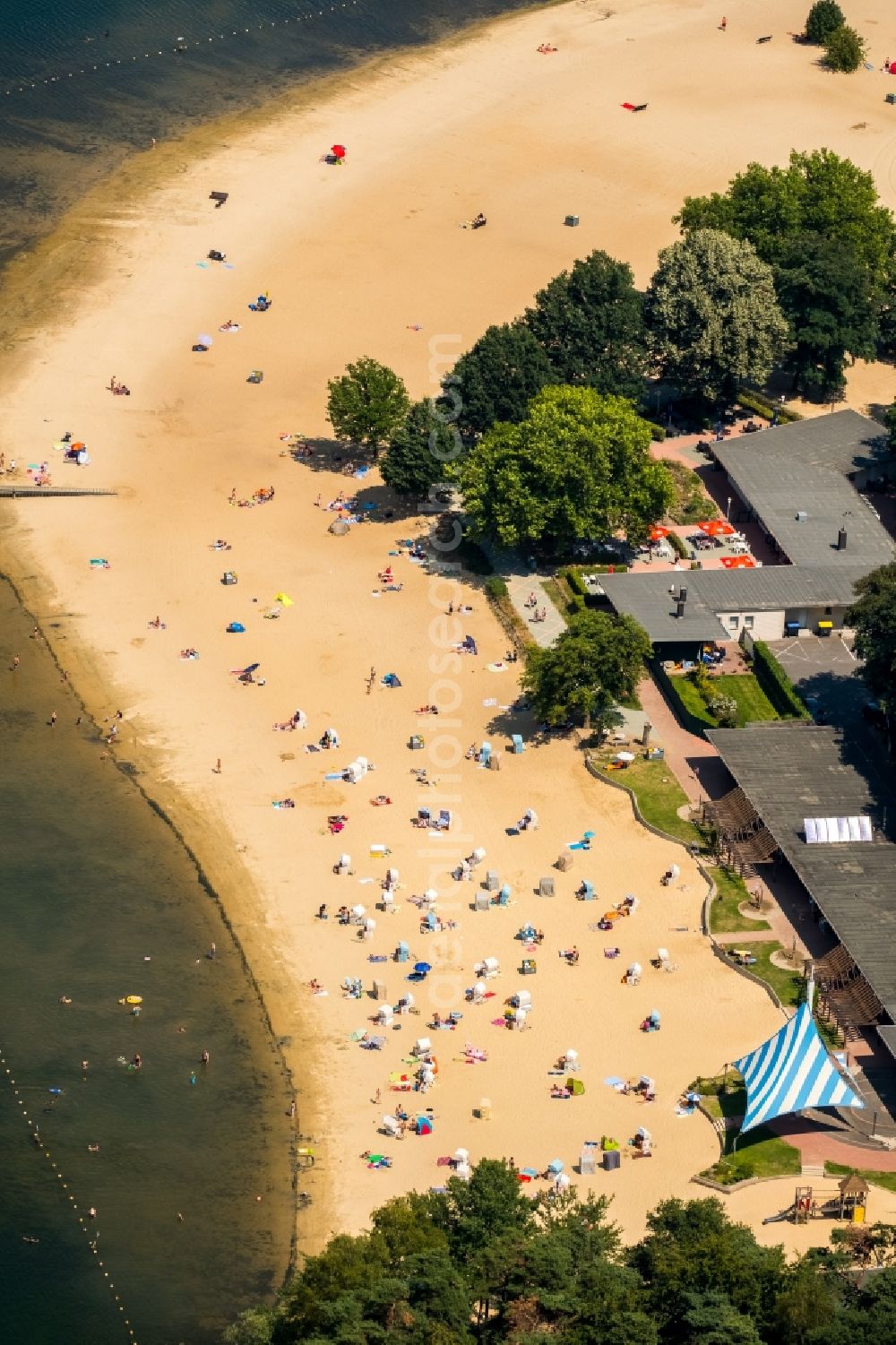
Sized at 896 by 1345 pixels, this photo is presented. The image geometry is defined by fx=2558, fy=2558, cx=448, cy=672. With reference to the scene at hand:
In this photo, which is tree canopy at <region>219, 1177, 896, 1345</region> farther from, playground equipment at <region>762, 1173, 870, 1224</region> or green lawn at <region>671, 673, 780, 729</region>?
green lawn at <region>671, 673, 780, 729</region>

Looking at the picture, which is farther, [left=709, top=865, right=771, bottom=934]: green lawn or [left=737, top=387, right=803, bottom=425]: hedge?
[left=737, top=387, right=803, bottom=425]: hedge

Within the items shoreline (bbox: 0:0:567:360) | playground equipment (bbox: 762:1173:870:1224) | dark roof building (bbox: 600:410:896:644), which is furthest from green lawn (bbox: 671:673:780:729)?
shoreline (bbox: 0:0:567:360)

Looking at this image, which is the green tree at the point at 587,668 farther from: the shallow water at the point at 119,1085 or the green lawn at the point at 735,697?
the shallow water at the point at 119,1085

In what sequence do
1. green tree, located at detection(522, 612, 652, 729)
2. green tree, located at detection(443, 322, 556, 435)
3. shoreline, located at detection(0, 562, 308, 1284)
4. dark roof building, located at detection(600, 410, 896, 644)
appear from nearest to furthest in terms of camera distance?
1. shoreline, located at detection(0, 562, 308, 1284)
2. green tree, located at detection(522, 612, 652, 729)
3. dark roof building, located at detection(600, 410, 896, 644)
4. green tree, located at detection(443, 322, 556, 435)

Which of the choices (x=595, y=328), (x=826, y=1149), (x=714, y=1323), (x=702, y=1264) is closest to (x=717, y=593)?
(x=595, y=328)

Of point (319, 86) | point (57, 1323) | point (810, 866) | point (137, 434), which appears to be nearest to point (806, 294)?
point (137, 434)

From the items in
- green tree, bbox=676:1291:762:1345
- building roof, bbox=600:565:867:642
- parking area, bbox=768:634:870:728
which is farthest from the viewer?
building roof, bbox=600:565:867:642
